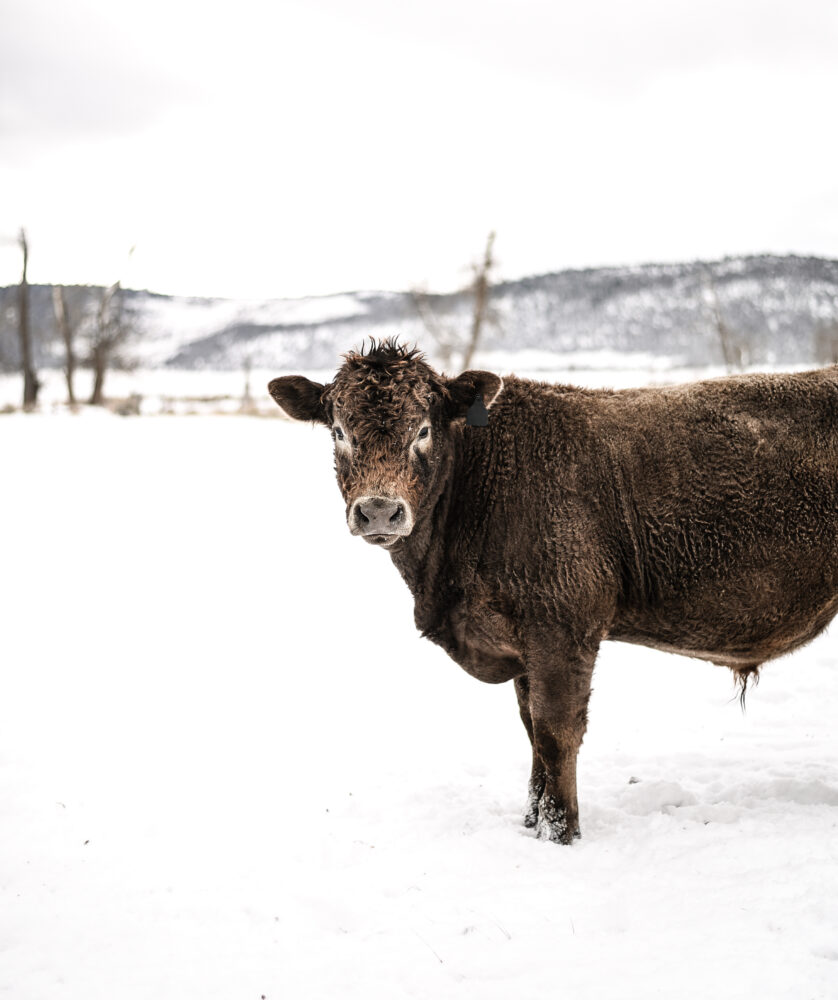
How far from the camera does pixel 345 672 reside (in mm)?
8406

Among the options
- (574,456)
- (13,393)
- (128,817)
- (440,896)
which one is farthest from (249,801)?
(13,393)

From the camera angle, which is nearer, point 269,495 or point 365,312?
point 269,495

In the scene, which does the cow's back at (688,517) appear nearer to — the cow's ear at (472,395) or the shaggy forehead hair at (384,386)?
the cow's ear at (472,395)

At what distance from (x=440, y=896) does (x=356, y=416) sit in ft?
8.98

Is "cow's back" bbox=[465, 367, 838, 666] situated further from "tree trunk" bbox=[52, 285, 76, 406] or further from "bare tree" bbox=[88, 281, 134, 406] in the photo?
"tree trunk" bbox=[52, 285, 76, 406]

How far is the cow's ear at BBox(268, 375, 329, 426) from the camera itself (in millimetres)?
5020

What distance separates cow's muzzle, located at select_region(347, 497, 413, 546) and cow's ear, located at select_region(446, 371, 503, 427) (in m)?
0.95

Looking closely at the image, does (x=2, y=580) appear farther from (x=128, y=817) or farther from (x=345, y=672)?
(x=128, y=817)

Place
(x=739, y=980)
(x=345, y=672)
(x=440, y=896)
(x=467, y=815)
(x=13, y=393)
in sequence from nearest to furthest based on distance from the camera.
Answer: (x=739, y=980), (x=440, y=896), (x=467, y=815), (x=345, y=672), (x=13, y=393)

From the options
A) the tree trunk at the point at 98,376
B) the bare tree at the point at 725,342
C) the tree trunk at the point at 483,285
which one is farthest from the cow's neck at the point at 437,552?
the bare tree at the point at 725,342

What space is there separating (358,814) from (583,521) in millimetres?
2592

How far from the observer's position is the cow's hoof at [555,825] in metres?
4.59

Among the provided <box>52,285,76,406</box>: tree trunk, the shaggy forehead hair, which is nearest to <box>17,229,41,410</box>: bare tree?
<box>52,285,76,406</box>: tree trunk

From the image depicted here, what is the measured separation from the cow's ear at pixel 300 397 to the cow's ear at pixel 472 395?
35.8 inches
